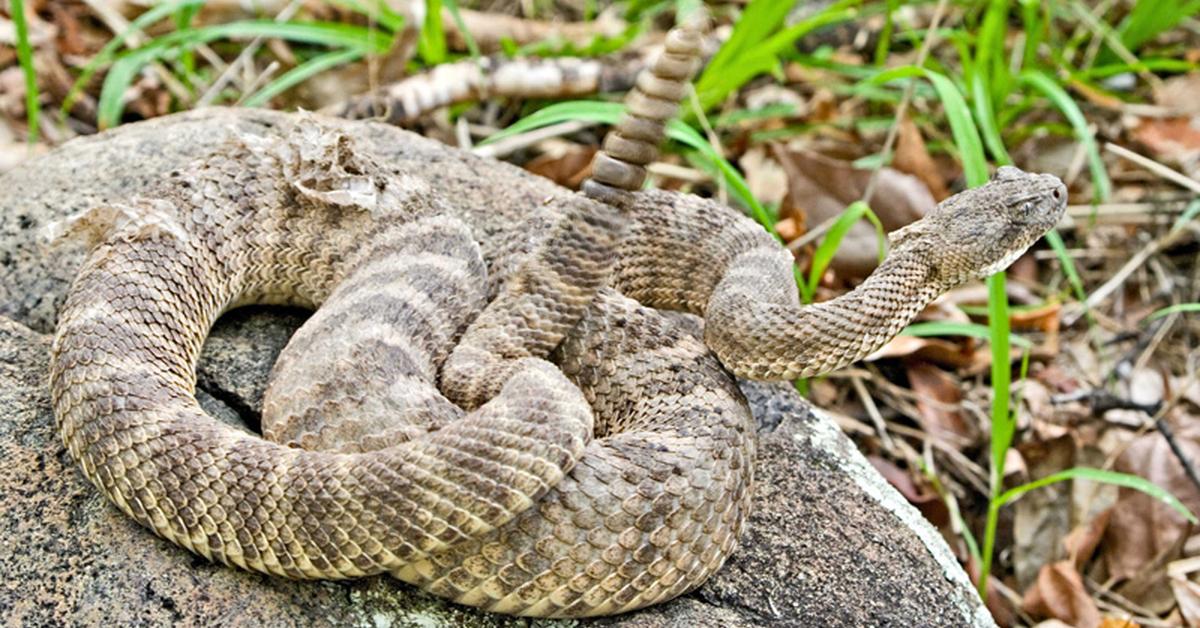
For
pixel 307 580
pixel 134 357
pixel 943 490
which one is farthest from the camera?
pixel 943 490

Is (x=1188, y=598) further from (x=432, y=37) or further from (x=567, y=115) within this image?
(x=432, y=37)

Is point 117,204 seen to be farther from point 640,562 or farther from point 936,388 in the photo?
point 936,388

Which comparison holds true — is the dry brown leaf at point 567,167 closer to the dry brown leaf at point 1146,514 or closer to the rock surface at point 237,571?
the rock surface at point 237,571

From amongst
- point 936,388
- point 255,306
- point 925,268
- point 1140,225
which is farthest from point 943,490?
point 255,306

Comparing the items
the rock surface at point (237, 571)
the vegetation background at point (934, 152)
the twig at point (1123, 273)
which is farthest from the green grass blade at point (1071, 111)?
the rock surface at point (237, 571)

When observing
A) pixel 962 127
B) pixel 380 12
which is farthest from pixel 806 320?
pixel 380 12
